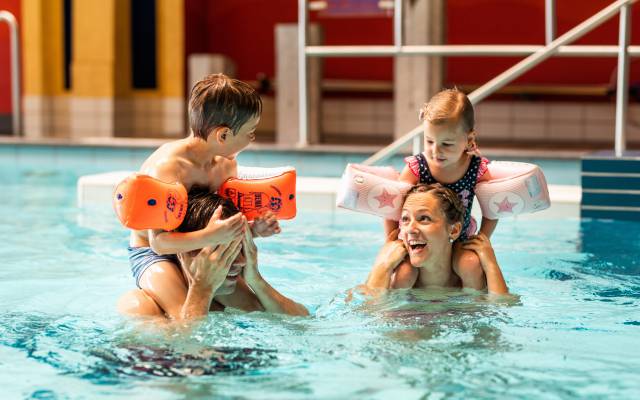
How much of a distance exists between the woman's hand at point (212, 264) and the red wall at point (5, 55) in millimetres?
11335

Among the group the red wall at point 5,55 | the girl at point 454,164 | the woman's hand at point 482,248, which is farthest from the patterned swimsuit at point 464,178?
the red wall at point 5,55

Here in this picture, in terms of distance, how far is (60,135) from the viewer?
13703 millimetres

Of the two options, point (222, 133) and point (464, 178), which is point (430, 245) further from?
point (222, 133)

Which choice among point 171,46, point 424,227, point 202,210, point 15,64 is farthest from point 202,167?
point 171,46

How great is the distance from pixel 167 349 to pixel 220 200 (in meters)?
0.53

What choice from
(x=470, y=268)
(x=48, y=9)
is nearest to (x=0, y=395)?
(x=470, y=268)

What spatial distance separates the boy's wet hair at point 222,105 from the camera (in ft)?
10.4

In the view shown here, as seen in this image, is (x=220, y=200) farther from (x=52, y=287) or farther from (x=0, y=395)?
(x=52, y=287)

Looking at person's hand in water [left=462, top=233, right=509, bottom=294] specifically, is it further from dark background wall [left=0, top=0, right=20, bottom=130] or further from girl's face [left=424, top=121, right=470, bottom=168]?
dark background wall [left=0, top=0, right=20, bottom=130]

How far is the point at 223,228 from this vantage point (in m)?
3.08

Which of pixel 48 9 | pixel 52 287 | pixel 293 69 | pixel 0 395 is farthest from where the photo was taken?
pixel 48 9

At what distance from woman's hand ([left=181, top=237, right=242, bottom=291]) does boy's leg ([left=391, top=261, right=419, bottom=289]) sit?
41.4 inches

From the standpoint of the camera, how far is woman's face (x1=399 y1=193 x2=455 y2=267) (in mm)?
3926

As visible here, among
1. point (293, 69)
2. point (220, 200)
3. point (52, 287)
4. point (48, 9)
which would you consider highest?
point (48, 9)
